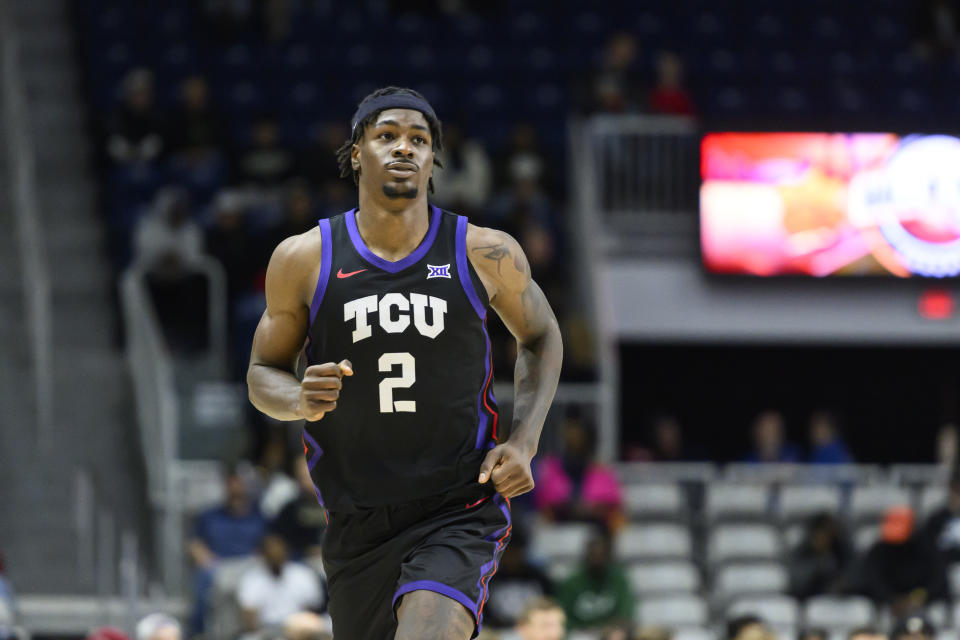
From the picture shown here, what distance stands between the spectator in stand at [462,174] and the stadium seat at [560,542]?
3.35 m

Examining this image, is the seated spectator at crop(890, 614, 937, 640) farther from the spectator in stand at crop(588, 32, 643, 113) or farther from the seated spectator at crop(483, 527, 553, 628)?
the spectator in stand at crop(588, 32, 643, 113)

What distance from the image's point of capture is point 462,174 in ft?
51.4

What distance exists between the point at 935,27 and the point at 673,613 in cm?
891

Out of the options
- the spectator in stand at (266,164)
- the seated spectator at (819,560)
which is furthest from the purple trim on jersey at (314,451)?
the spectator in stand at (266,164)

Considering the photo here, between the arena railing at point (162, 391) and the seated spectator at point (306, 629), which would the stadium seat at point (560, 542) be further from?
the seated spectator at point (306, 629)

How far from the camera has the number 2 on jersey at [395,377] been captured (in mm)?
5559

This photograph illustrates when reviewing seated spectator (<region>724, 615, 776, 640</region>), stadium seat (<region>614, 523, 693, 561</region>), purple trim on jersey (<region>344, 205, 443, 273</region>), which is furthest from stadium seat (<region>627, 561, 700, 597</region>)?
purple trim on jersey (<region>344, 205, 443, 273</region>)

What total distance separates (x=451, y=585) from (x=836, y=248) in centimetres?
1103

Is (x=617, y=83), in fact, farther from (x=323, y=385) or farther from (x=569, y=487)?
(x=323, y=385)

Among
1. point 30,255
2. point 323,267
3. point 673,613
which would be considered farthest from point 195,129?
point 323,267

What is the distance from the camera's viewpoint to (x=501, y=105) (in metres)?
17.2

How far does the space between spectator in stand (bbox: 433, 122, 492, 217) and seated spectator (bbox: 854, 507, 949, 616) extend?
4835 mm

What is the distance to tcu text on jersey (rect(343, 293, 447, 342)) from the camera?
555cm

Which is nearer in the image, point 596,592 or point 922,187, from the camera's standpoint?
point 596,592
